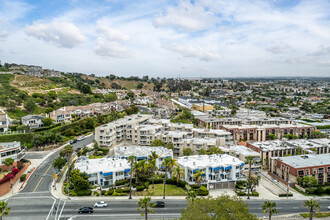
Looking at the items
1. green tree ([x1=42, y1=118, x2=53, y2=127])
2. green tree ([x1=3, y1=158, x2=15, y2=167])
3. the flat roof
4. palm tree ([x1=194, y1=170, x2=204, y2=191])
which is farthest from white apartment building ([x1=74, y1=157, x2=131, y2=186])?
the flat roof

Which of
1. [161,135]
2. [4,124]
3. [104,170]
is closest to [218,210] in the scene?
[104,170]

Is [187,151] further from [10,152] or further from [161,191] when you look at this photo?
[10,152]

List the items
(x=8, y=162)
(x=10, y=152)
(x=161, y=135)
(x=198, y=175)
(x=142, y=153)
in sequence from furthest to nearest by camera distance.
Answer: (x=161, y=135) → (x=142, y=153) → (x=10, y=152) → (x=8, y=162) → (x=198, y=175)

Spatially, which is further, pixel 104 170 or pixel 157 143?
pixel 157 143

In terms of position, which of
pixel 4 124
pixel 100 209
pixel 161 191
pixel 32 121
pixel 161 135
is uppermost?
pixel 32 121

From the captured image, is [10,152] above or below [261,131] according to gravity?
above

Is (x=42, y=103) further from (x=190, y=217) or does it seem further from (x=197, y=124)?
(x=190, y=217)

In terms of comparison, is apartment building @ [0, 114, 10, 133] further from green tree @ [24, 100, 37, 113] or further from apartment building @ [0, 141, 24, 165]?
apartment building @ [0, 141, 24, 165]
